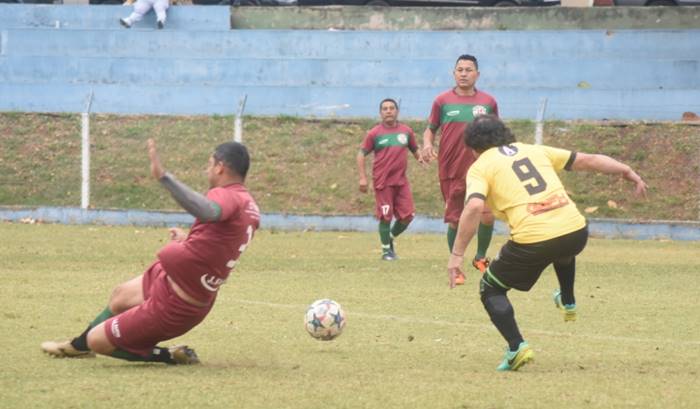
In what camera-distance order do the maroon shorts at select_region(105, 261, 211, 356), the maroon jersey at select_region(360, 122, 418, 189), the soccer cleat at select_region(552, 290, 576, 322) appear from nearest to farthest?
the maroon shorts at select_region(105, 261, 211, 356)
the soccer cleat at select_region(552, 290, 576, 322)
the maroon jersey at select_region(360, 122, 418, 189)

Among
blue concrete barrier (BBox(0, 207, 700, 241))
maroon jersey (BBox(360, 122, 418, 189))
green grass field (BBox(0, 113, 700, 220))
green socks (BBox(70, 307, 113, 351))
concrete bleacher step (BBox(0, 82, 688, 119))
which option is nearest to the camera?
green socks (BBox(70, 307, 113, 351))

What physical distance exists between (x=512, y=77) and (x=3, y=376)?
2147 cm

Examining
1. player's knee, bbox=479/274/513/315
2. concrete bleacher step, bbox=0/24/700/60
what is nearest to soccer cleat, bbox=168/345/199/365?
player's knee, bbox=479/274/513/315

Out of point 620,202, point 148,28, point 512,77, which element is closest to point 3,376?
point 620,202

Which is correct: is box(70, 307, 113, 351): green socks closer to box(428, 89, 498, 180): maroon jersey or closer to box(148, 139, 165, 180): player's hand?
box(148, 139, 165, 180): player's hand

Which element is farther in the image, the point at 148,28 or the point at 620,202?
the point at 148,28

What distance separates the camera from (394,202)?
60.5 ft

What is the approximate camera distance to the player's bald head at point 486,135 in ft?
31.0

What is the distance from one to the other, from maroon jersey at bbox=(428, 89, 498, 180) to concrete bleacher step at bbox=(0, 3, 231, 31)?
17868 mm

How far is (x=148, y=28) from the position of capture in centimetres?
3212

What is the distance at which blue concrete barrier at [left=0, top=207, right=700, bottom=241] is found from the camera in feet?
73.4

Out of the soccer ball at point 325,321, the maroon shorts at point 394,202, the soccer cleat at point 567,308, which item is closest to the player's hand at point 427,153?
the maroon shorts at point 394,202

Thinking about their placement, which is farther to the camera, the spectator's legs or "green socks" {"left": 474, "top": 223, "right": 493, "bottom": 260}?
the spectator's legs

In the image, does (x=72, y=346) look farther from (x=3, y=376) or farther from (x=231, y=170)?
(x=231, y=170)
